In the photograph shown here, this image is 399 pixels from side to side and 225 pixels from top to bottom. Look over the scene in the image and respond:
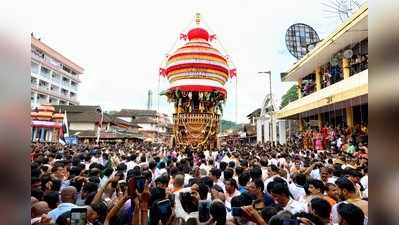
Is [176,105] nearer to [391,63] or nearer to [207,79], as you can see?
[207,79]

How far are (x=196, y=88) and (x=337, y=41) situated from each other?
256 inches

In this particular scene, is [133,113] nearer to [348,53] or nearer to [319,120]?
[319,120]

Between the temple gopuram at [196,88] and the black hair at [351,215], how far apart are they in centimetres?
998

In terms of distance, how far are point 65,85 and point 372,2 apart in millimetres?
48287

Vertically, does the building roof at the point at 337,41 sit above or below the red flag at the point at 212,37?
below

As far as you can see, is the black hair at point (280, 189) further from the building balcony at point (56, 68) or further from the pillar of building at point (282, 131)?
the building balcony at point (56, 68)

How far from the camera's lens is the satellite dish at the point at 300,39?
18750 millimetres

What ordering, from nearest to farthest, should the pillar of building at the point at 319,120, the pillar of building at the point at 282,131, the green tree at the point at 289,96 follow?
1. the pillar of building at the point at 319,120
2. the pillar of building at the point at 282,131
3. the green tree at the point at 289,96

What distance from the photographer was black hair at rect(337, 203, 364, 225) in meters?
2.28

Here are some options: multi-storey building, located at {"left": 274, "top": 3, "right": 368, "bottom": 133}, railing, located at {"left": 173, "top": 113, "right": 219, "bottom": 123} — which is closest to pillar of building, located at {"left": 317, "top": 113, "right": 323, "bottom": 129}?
multi-storey building, located at {"left": 274, "top": 3, "right": 368, "bottom": 133}

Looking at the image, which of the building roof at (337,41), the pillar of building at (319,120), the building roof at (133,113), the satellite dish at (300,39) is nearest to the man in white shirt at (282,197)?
the building roof at (337,41)

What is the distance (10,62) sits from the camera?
115cm

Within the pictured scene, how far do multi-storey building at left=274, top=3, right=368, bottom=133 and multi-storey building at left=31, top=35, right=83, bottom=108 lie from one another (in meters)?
26.5

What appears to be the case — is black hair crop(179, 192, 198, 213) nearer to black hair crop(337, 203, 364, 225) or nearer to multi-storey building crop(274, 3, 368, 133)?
black hair crop(337, 203, 364, 225)
